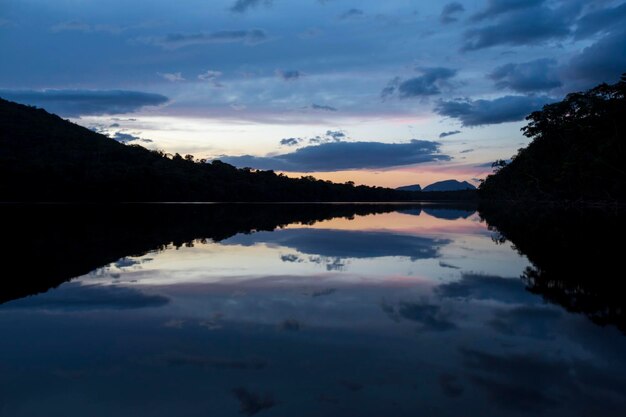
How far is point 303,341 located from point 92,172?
104 metres

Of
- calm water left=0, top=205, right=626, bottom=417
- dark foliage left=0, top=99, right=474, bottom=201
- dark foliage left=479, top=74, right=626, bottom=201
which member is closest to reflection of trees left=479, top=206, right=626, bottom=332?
calm water left=0, top=205, right=626, bottom=417

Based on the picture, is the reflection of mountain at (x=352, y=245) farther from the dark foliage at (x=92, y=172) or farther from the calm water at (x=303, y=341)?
the dark foliage at (x=92, y=172)

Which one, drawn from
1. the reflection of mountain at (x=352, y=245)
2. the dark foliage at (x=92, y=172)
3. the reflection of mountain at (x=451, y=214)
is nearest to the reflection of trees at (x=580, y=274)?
the reflection of mountain at (x=352, y=245)

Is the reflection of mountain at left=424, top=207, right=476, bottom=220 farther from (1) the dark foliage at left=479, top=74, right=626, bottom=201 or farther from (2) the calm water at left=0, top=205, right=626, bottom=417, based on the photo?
(2) the calm water at left=0, top=205, right=626, bottom=417

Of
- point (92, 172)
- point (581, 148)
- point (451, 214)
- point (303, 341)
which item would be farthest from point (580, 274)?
point (92, 172)

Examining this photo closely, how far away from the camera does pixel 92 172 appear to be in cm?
10056

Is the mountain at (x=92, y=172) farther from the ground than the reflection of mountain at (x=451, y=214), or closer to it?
farther from the ground

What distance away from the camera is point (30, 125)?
11681 centimetres

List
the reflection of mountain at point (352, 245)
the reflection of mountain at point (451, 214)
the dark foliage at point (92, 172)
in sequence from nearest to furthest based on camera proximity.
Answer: the reflection of mountain at point (352, 245), the reflection of mountain at point (451, 214), the dark foliage at point (92, 172)

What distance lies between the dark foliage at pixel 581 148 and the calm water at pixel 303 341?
51.2 metres

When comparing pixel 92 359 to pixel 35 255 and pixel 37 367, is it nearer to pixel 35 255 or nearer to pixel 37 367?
pixel 37 367

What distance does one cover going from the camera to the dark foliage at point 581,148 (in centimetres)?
5672

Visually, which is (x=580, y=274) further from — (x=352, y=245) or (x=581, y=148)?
(x=581, y=148)

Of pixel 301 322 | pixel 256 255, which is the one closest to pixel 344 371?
pixel 301 322
